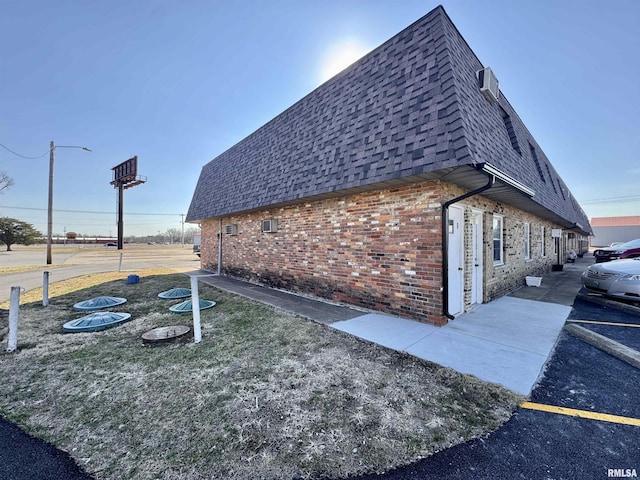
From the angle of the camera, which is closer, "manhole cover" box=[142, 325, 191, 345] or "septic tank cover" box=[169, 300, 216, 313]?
"manhole cover" box=[142, 325, 191, 345]

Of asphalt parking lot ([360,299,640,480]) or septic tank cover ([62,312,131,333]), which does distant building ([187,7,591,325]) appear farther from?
septic tank cover ([62,312,131,333])

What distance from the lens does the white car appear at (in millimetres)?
6652

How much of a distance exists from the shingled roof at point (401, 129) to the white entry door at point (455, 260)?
0.82 metres

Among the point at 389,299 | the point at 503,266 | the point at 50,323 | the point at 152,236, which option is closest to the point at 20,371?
the point at 50,323

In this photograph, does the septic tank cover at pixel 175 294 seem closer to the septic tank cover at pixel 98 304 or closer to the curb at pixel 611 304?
the septic tank cover at pixel 98 304

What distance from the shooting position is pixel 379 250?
236 inches

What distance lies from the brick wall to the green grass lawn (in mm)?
1794

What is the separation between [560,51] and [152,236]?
110 metres

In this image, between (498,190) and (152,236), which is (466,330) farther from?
(152,236)

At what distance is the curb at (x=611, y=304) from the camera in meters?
6.34

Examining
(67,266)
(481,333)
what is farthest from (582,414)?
(67,266)

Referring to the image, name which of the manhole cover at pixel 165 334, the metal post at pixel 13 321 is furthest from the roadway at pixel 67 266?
the manhole cover at pixel 165 334

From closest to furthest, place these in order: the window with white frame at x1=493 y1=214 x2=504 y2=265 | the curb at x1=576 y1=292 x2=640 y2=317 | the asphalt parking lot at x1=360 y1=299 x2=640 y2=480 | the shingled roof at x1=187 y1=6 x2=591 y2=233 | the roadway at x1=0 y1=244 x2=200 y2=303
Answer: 1. the asphalt parking lot at x1=360 y1=299 x2=640 y2=480
2. the shingled roof at x1=187 y1=6 x2=591 y2=233
3. the curb at x1=576 y1=292 x2=640 y2=317
4. the window with white frame at x1=493 y1=214 x2=504 y2=265
5. the roadway at x1=0 y1=244 x2=200 y2=303

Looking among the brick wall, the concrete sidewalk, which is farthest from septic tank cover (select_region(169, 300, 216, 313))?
the brick wall
